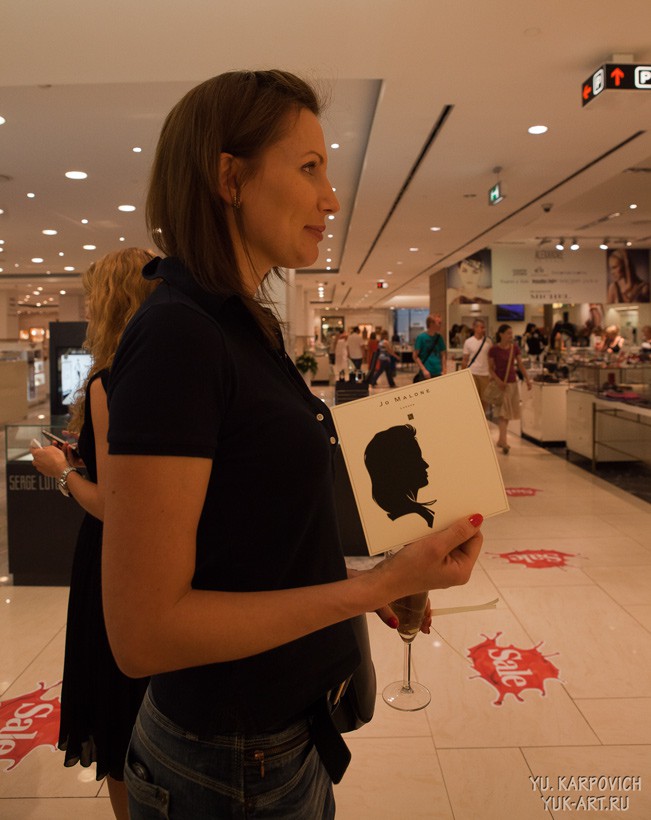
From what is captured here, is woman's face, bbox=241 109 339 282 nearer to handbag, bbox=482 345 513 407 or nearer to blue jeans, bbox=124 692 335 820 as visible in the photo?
blue jeans, bbox=124 692 335 820

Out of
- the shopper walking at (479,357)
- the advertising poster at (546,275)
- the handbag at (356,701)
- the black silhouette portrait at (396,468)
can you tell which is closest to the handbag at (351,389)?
the shopper walking at (479,357)

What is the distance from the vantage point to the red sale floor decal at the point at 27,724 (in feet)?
8.41

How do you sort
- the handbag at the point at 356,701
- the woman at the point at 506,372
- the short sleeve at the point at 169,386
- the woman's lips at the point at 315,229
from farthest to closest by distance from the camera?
the woman at the point at 506,372, the handbag at the point at 356,701, the woman's lips at the point at 315,229, the short sleeve at the point at 169,386

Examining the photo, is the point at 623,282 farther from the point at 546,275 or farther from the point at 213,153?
the point at 213,153

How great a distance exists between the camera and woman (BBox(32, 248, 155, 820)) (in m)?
1.69

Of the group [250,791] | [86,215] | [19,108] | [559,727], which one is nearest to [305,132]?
[250,791]

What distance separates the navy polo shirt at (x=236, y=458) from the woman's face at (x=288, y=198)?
125mm

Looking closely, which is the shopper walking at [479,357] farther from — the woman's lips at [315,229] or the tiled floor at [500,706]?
the woman's lips at [315,229]

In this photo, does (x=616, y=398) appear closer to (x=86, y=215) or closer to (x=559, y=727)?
(x=559, y=727)

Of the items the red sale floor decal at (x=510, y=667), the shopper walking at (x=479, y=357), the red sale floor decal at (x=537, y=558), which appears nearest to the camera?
the red sale floor decal at (x=510, y=667)

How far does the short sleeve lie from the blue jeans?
0.43 metres

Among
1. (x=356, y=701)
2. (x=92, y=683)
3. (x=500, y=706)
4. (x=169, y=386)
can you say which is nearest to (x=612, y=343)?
(x=500, y=706)

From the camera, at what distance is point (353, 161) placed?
28.7 feet

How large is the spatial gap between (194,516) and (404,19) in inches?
171
